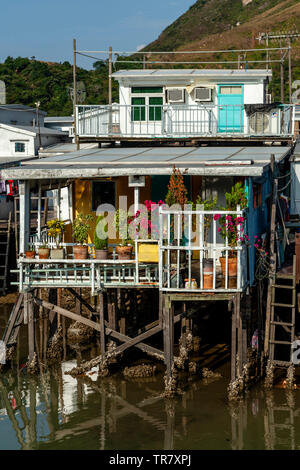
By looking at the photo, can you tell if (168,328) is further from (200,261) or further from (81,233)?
(81,233)

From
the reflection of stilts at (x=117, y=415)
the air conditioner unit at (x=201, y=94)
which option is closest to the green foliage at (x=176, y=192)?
the reflection of stilts at (x=117, y=415)

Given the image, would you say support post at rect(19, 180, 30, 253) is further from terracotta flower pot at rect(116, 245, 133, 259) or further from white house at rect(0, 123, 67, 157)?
white house at rect(0, 123, 67, 157)

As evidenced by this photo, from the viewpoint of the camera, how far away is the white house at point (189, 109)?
26.9m

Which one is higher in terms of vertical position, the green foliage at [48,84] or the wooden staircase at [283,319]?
the green foliage at [48,84]

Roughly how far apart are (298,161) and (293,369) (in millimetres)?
10818

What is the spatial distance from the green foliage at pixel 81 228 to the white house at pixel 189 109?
7.84m

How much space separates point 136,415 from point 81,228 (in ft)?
17.2

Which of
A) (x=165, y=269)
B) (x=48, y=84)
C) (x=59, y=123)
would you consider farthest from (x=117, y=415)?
(x=48, y=84)

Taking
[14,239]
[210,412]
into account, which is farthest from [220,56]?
[210,412]

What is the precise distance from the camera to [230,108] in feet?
93.8

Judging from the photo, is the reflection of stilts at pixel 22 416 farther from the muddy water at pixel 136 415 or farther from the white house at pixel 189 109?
the white house at pixel 189 109
